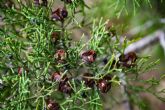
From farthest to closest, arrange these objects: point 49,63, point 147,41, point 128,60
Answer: point 147,41
point 128,60
point 49,63

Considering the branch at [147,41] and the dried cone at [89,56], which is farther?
the branch at [147,41]

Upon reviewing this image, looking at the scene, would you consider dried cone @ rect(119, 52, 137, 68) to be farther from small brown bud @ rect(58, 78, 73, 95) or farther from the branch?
the branch

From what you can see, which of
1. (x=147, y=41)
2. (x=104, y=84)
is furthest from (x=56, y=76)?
(x=147, y=41)

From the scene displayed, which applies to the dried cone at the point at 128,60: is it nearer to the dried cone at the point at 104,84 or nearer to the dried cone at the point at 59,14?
the dried cone at the point at 104,84

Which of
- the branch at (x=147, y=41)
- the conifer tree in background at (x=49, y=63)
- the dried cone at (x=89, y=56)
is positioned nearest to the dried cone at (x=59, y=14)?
the conifer tree in background at (x=49, y=63)

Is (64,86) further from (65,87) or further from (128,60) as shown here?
(128,60)

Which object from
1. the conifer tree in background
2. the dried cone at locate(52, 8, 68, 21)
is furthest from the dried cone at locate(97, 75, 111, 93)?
the dried cone at locate(52, 8, 68, 21)

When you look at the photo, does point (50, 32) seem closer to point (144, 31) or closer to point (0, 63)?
point (0, 63)

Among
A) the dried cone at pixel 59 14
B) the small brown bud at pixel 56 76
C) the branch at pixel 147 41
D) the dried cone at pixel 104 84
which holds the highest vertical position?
the branch at pixel 147 41

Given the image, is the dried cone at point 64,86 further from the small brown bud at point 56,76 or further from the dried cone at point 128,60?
the dried cone at point 128,60

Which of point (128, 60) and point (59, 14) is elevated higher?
point (59, 14)

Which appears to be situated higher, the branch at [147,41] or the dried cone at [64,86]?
the branch at [147,41]

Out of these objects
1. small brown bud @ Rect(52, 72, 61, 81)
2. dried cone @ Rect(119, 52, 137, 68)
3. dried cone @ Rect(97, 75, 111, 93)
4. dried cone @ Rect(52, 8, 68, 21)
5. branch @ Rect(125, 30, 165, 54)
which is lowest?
dried cone @ Rect(97, 75, 111, 93)
